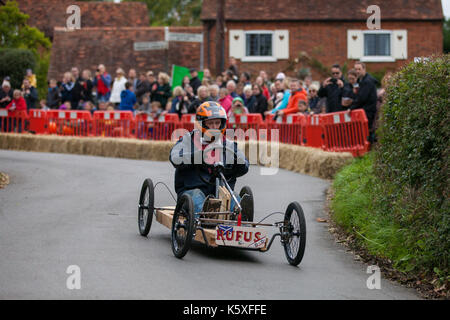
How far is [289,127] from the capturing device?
68.5ft

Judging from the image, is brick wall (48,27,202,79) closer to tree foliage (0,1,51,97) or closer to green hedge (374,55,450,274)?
tree foliage (0,1,51,97)

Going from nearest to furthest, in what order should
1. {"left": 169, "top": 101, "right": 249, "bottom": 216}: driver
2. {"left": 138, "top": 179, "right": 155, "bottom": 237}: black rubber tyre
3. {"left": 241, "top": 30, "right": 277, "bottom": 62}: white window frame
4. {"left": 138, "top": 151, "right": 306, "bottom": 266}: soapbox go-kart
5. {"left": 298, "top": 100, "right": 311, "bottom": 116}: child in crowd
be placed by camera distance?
{"left": 138, "top": 151, "right": 306, "bottom": 266}: soapbox go-kart, {"left": 169, "top": 101, "right": 249, "bottom": 216}: driver, {"left": 138, "top": 179, "right": 155, "bottom": 237}: black rubber tyre, {"left": 298, "top": 100, "right": 311, "bottom": 116}: child in crowd, {"left": 241, "top": 30, "right": 277, "bottom": 62}: white window frame

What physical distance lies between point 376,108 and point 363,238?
7.81 meters

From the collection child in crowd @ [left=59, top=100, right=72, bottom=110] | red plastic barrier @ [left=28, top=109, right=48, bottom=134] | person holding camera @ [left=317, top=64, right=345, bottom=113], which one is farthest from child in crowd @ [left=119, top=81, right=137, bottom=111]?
person holding camera @ [left=317, top=64, right=345, bottom=113]

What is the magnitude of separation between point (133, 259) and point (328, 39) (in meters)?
34.8

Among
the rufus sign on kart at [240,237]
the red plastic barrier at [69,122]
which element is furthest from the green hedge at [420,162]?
the red plastic barrier at [69,122]

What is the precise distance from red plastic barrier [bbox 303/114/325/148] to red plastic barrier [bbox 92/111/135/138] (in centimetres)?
688

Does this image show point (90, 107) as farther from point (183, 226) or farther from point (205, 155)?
point (183, 226)

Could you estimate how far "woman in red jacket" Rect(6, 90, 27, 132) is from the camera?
1051 inches

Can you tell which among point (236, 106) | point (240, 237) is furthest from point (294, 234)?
point (236, 106)

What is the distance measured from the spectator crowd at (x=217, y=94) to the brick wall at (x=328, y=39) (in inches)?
607

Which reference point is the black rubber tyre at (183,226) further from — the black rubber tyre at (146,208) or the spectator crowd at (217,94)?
the spectator crowd at (217,94)

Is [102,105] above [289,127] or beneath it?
above

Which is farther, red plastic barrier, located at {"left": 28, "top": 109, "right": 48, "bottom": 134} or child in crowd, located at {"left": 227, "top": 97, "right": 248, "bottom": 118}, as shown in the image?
red plastic barrier, located at {"left": 28, "top": 109, "right": 48, "bottom": 134}
